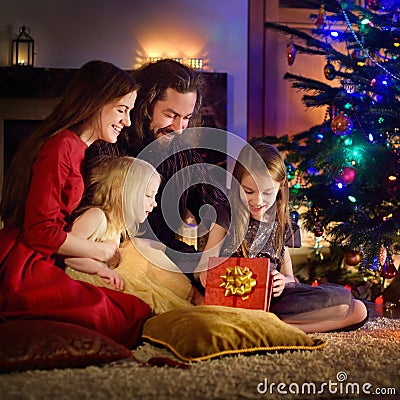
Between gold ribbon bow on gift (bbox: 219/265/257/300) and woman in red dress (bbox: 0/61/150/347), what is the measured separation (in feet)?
0.88

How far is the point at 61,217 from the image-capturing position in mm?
2414

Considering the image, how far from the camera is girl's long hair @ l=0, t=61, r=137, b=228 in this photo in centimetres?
240

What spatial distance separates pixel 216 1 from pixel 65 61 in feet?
3.07

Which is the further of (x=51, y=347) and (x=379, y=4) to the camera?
(x=379, y=4)

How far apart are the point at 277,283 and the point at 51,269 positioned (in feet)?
2.45

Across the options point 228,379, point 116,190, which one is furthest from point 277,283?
point 228,379

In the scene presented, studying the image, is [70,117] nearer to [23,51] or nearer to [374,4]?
[374,4]

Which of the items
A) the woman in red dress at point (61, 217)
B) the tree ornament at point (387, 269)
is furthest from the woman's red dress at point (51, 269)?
the tree ornament at point (387, 269)

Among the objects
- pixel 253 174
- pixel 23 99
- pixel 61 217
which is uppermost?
pixel 23 99

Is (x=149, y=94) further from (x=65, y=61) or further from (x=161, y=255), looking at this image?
(x=65, y=61)

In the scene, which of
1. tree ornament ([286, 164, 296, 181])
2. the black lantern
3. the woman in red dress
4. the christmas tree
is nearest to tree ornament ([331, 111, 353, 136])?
the christmas tree

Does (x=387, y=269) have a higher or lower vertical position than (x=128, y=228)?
lower

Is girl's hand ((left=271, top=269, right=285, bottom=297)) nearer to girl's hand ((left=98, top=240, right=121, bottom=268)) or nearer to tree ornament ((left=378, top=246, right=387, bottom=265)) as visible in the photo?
girl's hand ((left=98, top=240, right=121, bottom=268))

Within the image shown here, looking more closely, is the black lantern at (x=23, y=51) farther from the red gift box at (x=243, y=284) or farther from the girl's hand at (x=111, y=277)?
the red gift box at (x=243, y=284)
